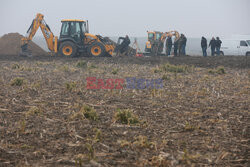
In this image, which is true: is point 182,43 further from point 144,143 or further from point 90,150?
point 90,150

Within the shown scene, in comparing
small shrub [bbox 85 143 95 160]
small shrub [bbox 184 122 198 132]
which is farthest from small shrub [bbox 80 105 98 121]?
small shrub [bbox 184 122 198 132]

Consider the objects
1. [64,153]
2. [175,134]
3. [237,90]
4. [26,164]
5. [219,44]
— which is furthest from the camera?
[219,44]

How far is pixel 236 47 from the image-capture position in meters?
29.4

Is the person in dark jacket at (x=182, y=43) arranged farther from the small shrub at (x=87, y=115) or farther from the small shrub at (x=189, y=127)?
the small shrub at (x=189, y=127)

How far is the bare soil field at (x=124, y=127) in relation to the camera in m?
4.78

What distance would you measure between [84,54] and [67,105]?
1835cm

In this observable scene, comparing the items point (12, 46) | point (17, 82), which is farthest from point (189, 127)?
A: point (12, 46)

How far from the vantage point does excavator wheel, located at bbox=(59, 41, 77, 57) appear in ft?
81.3

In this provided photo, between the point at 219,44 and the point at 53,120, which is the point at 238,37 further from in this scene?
the point at 53,120

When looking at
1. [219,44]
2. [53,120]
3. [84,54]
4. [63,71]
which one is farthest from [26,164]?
[219,44]

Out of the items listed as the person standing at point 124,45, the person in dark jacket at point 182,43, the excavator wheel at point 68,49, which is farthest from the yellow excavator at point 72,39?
the person in dark jacket at point 182,43

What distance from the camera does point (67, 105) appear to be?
327 inches

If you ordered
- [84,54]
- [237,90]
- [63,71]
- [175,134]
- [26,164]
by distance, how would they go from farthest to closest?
1. [84,54]
2. [63,71]
3. [237,90]
4. [175,134]
5. [26,164]

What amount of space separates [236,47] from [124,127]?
2550 centimetres
